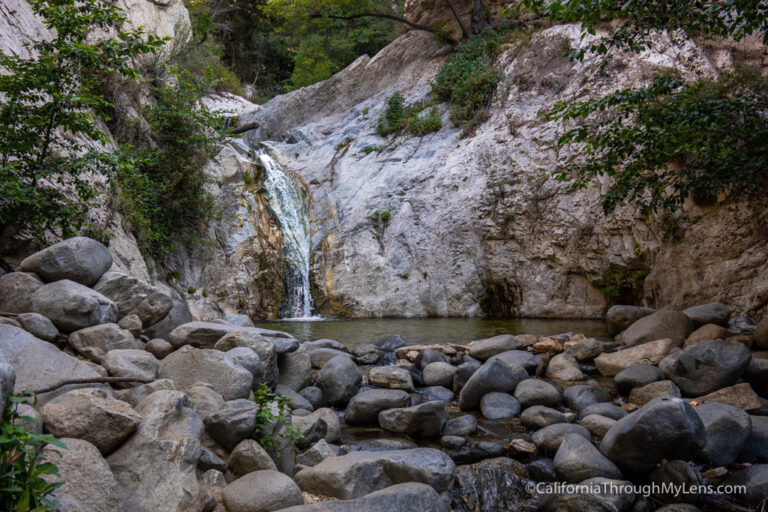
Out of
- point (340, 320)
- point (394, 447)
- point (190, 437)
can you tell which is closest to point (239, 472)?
point (190, 437)

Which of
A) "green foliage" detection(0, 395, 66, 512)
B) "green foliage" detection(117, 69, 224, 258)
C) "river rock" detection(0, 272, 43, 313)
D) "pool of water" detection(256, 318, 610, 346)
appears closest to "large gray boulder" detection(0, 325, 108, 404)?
"river rock" detection(0, 272, 43, 313)

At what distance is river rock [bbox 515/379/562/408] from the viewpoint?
508 centimetres

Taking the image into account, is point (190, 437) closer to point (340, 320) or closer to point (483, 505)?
point (483, 505)

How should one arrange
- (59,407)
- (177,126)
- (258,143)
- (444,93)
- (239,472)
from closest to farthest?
(59,407), (239,472), (177,126), (444,93), (258,143)

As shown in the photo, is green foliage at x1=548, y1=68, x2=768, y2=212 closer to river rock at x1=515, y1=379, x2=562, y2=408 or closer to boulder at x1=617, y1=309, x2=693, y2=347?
boulder at x1=617, y1=309, x2=693, y2=347

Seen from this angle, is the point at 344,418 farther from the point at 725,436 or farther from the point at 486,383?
the point at 725,436

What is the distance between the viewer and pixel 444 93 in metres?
16.1

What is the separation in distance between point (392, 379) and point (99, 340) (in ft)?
10.7

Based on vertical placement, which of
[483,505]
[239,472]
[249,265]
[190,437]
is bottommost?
[483,505]

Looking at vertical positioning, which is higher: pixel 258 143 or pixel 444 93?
pixel 444 93

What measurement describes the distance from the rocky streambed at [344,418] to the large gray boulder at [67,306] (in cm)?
1

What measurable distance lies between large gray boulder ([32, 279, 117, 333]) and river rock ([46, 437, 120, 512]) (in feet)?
6.60

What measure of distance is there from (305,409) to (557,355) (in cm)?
368

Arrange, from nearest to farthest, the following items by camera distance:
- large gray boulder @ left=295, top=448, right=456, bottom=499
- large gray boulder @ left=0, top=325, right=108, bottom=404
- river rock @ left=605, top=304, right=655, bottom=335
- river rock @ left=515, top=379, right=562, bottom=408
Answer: large gray boulder @ left=0, top=325, right=108, bottom=404 → large gray boulder @ left=295, top=448, right=456, bottom=499 → river rock @ left=515, top=379, right=562, bottom=408 → river rock @ left=605, top=304, right=655, bottom=335
